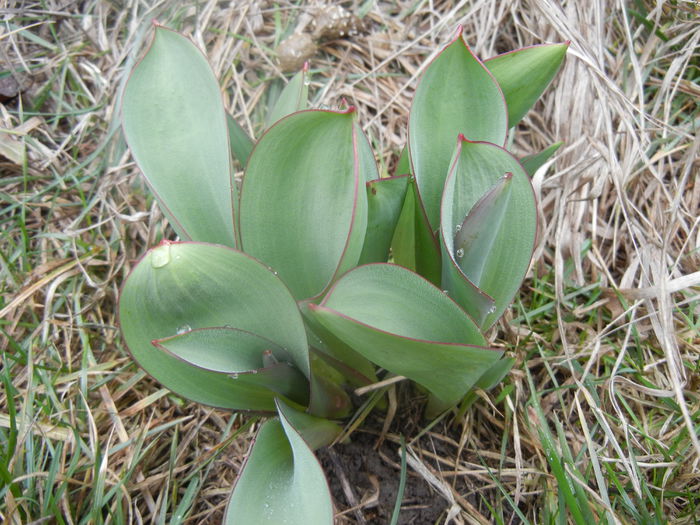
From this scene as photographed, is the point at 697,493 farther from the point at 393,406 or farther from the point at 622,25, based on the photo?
the point at 622,25

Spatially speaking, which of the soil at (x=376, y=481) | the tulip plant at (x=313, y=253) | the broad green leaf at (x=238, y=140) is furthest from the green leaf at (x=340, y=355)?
the broad green leaf at (x=238, y=140)

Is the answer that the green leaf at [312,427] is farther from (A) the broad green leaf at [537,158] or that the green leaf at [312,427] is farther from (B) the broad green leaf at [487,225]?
(A) the broad green leaf at [537,158]

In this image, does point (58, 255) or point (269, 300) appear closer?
point (269, 300)

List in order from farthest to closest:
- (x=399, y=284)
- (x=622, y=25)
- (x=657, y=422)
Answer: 1. (x=622, y=25)
2. (x=657, y=422)
3. (x=399, y=284)

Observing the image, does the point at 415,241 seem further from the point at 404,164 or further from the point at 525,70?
the point at 525,70

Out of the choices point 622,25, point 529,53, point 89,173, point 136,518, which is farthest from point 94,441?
point 622,25
